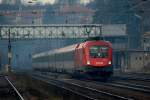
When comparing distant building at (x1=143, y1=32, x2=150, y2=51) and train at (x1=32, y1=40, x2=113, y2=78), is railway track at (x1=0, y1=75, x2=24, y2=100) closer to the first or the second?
train at (x1=32, y1=40, x2=113, y2=78)

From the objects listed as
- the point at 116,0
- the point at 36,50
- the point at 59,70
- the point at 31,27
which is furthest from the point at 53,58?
the point at 36,50

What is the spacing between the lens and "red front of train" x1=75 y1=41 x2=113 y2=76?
39.8m

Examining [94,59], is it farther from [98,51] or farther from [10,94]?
[10,94]

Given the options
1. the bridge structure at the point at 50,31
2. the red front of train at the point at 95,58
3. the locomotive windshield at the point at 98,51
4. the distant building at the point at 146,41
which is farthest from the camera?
the bridge structure at the point at 50,31

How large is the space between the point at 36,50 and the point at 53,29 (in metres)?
54.4

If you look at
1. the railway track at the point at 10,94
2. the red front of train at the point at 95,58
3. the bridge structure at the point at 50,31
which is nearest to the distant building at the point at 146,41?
the bridge structure at the point at 50,31

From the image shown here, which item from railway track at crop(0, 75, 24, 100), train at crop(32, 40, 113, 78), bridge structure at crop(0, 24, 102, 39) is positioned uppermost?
bridge structure at crop(0, 24, 102, 39)

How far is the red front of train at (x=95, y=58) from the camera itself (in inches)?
1566

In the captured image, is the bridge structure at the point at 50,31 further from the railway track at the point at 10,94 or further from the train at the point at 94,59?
the railway track at the point at 10,94

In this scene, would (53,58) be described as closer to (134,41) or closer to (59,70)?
(59,70)

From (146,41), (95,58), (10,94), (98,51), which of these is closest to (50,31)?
(146,41)

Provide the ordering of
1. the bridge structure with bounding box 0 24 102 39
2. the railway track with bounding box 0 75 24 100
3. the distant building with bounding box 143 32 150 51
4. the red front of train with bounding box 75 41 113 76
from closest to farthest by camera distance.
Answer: the railway track with bounding box 0 75 24 100 → the red front of train with bounding box 75 41 113 76 → the distant building with bounding box 143 32 150 51 → the bridge structure with bounding box 0 24 102 39

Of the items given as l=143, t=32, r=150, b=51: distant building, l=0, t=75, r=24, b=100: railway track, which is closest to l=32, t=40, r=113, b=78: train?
l=0, t=75, r=24, b=100: railway track

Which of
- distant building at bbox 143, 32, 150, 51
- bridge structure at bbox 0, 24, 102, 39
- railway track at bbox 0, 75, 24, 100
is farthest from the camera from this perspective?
bridge structure at bbox 0, 24, 102, 39
